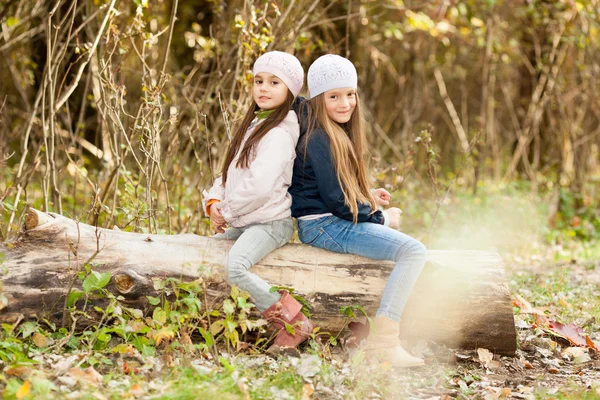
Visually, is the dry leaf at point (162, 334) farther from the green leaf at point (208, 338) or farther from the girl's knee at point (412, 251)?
the girl's knee at point (412, 251)

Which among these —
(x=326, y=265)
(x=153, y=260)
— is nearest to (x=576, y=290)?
(x=326, y=265)

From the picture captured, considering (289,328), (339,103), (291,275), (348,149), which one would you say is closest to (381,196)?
(348,149)

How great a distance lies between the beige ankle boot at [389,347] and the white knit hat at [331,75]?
A: 1376 mm

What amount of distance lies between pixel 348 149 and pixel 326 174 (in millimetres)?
251

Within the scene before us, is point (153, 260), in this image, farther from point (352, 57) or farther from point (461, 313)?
point (352, 57)

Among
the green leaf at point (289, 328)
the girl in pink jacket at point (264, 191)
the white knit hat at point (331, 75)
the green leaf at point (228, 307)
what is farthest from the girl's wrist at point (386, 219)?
the green leaf at point (228, 307)

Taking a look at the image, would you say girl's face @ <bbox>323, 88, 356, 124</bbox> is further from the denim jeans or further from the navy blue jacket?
the denim jeans

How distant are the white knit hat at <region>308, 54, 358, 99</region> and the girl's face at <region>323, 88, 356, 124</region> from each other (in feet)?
0.14

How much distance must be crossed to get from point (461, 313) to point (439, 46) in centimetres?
927

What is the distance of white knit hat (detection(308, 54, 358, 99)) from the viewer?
421 cm

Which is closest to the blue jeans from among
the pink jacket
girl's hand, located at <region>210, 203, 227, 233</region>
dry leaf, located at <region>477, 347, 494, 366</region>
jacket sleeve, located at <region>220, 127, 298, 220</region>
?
the pink jacket

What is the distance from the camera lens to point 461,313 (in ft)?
13.9

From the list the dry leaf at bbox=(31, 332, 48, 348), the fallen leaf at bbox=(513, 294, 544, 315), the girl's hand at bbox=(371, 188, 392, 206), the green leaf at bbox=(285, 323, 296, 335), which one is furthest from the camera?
the fallen leaf at bbox=(513, 294, 544, 315)

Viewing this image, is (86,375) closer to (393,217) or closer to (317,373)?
(317,373)
